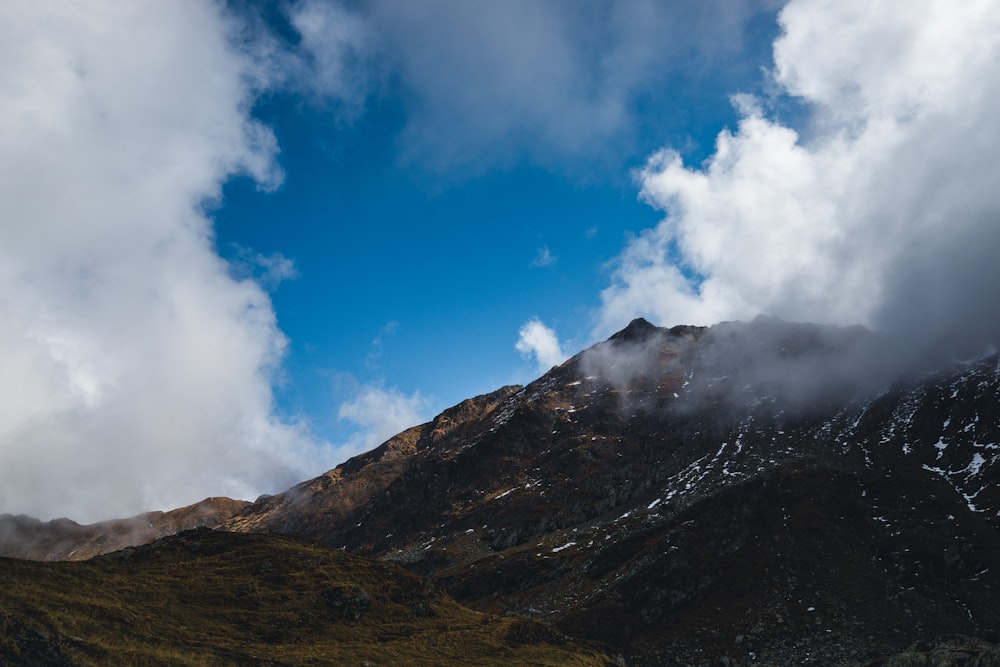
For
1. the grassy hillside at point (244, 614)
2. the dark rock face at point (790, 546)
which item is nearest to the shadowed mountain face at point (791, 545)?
the dark rock face at point (790, 546)

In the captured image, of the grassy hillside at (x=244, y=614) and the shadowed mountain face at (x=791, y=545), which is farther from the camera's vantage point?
the shadowed mountain face at (x=791, y=545)

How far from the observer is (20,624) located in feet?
139

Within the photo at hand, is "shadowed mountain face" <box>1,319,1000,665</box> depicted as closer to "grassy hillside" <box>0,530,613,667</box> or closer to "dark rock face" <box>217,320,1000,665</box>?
"dark rock face" <box>217,320,1000,665</box>

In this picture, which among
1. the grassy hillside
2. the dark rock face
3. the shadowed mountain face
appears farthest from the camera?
the dark rock face

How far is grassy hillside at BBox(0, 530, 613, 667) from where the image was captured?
4575 cm

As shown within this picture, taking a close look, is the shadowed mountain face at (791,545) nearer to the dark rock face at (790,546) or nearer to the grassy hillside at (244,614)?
the dark rock face at (790,546)

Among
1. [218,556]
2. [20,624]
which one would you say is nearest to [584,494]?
[218,556]

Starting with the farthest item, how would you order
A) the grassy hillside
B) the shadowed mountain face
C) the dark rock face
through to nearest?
the dark rock face, the shadowed mountain face, the grassy hillside

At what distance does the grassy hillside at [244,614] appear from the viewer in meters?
45.8

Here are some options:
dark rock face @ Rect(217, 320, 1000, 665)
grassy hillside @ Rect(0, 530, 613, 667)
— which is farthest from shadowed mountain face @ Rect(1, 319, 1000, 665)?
grassy hillside @ Rect(0, 530, 613, 667)

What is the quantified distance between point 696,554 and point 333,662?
8056 cm

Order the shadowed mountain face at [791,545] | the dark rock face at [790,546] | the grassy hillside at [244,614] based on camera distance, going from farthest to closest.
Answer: the dark rock face at [790,546]
the shadowed mountain face at [791,545]
the grassy hillside at [244,614]

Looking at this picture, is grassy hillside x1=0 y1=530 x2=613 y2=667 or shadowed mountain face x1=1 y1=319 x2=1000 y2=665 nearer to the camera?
grassy hillside x1=0 y1=530 x2=613 y2=667

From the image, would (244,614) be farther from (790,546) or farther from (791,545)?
(791,545)
